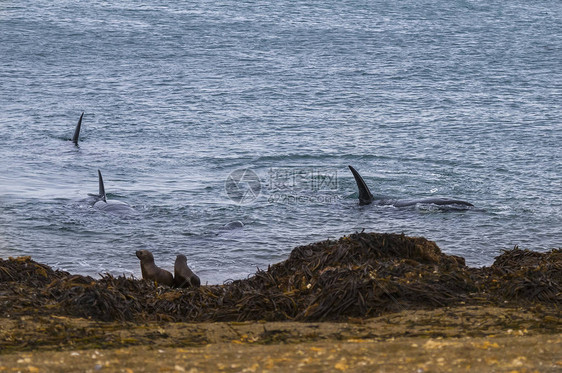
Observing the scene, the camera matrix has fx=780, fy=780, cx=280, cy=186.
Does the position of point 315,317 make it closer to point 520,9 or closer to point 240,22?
point 240,22

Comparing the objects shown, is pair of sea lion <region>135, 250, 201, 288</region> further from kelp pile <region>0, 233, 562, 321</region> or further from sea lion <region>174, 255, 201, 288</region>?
kelp pile <region>0, 233, 562, 321</region>

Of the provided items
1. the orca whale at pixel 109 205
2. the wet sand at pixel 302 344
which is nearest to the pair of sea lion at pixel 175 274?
the wet sand at pixel 302 344

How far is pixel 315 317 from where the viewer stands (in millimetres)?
7594

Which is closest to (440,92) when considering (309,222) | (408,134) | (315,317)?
(408,134)

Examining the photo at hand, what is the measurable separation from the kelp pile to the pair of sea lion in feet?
2.74

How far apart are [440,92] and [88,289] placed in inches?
951

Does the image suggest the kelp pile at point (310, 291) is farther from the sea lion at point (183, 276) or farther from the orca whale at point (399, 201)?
A: the orca whale at point (399, 201)

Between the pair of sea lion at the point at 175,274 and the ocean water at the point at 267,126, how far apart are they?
180 centimetres

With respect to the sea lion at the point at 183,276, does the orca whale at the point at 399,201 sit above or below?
below

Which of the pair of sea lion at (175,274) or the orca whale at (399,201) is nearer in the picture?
the pair of sea lion at (175,274)

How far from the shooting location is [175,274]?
10.4 meters

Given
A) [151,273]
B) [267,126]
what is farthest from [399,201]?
[267,126]

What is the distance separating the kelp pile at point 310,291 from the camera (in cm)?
768

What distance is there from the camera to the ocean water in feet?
47.9
